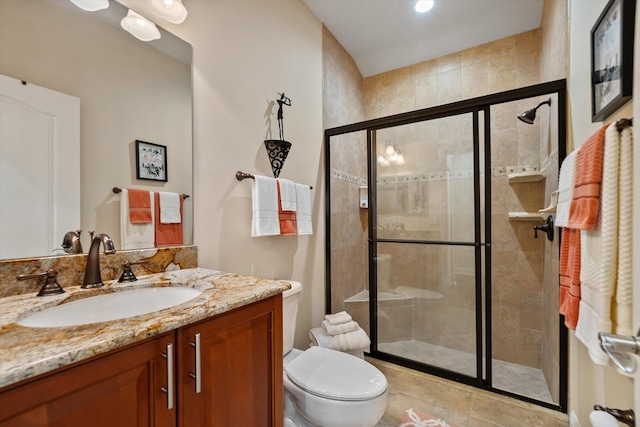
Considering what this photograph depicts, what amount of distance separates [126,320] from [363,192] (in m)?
2.40

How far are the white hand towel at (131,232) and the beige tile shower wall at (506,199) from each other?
1.67 metres

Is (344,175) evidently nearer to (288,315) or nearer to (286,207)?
(286,207)

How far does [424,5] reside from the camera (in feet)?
6.91

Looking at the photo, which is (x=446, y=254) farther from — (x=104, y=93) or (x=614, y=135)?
Result: (x=104, y=93)

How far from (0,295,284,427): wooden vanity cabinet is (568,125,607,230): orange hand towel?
108 centimetres

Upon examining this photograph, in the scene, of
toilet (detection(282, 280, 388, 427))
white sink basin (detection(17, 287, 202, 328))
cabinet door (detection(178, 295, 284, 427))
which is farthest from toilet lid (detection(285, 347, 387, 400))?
white sink basin (detection(17, 287, 202, 328))

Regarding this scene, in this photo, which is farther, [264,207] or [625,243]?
[264,207]

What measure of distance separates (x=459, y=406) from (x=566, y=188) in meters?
1.42

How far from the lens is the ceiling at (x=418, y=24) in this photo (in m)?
2.14

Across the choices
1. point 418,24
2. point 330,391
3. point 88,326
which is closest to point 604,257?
point 330,391

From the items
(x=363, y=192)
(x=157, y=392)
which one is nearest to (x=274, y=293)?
(x=157, y=392)

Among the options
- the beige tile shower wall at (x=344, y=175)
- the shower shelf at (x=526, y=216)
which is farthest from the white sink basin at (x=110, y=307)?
the shower shelf at (x=526, y=216)

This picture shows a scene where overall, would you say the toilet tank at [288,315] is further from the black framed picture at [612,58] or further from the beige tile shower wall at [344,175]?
the black framed picture at [612,58]

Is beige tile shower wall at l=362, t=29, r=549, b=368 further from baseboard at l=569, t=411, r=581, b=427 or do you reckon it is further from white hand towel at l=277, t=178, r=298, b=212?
white hand towel at l=277, t=178, r=298, b=212
